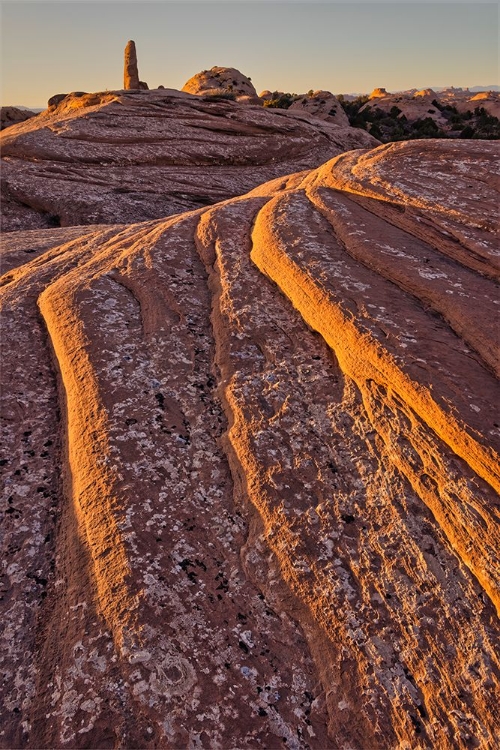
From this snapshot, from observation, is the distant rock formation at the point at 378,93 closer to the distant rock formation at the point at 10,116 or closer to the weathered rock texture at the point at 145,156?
the weathered rock texture at the point at 145,156

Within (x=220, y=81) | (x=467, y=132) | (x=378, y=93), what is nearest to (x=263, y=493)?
(x=220, y=81)

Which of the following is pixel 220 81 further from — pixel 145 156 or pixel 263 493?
pixel 263 493

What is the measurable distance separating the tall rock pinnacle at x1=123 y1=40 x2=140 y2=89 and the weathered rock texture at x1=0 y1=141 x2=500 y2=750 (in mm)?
33443

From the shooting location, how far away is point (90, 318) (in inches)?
244

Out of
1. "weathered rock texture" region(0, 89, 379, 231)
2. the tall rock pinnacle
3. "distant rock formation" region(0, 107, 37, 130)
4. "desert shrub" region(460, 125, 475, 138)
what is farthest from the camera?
"desert shrub" region(460, 125, 475, 138)

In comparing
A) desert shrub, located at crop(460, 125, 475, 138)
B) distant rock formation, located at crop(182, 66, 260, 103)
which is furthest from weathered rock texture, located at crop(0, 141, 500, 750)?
desert shrub, located at crop(460, 125, 475, 138)

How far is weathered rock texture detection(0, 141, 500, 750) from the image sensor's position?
10.7 ft

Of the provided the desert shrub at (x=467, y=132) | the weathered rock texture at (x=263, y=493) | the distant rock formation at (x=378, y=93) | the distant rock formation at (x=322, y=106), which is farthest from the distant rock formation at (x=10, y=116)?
the distant rock formation at (x=378, y=93)

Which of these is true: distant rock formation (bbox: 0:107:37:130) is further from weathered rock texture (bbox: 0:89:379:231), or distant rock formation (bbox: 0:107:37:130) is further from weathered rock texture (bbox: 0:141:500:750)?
weathered rock texture (bbox: 0:141:500:750)

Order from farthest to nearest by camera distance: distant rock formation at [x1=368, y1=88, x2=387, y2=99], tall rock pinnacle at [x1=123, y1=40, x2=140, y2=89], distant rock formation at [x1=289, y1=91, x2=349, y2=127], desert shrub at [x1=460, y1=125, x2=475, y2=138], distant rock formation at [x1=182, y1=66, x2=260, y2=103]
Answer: distant rock formation at [x1=368, y1=88, x2=387, y2=99] → desert shrub at [x1=460, y1=125, x2=475, y2=138] → distant rock formation at [x1=182, y1=66, x2=260, y2=103] → tall rock pinnacle at [x1=123, y1=40, x2=140, y2=89] → distant rock formation at [x1=289, y1=91, x2=349, y2=127]

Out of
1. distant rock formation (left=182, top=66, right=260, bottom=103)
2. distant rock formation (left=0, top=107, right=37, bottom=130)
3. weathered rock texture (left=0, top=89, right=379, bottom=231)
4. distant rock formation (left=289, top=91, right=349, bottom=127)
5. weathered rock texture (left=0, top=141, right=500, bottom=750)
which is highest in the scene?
distant rock formation (left=182, top=66, right=260, bottom=103)

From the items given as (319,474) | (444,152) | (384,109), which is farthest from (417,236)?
(384,109)

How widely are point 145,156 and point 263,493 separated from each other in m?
16.9

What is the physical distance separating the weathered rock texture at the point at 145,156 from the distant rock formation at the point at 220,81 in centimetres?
1502
